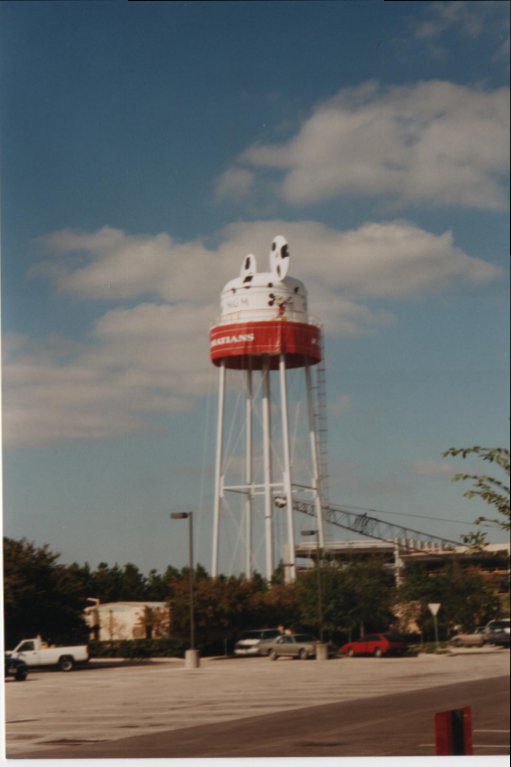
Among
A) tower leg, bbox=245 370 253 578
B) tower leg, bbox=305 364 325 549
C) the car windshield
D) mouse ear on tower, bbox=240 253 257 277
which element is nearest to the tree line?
the car windshield

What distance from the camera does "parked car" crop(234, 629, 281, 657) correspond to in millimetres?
26656

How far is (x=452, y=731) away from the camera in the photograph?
5.00 meters

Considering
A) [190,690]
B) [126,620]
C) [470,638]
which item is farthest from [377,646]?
[190,690]

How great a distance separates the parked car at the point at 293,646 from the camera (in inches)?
1043

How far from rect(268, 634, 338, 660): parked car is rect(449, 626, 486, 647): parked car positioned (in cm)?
396

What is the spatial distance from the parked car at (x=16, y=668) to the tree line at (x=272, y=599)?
0.54 meters

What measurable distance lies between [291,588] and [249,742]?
15.1 metres

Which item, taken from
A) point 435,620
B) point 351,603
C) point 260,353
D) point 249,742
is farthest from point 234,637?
point 249,742

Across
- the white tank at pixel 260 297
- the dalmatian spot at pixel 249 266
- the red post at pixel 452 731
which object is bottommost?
the red post at pixel 452 731

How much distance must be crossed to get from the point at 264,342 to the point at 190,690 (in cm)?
1773

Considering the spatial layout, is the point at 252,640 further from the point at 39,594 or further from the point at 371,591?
the point at 39,594

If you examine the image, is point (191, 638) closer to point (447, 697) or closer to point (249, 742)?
point (447, 697)

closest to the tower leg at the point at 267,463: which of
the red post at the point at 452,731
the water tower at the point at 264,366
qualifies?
the water tower at the point at 264,366

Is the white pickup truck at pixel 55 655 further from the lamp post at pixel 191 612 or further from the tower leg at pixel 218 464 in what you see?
the tower leg at pixel 218 464
